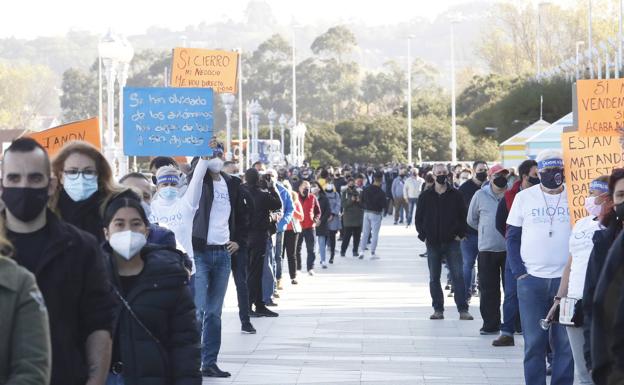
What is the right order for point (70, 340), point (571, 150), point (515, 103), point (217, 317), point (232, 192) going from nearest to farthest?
1. point (70, 340)
2. point (571, 150)
3. point (217, 317)
4. point (232, 192)
5. point (515, 103)

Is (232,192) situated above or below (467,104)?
below

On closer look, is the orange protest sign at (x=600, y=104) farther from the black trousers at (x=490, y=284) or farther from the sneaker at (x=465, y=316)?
the sneaker at (x=465, y=316)

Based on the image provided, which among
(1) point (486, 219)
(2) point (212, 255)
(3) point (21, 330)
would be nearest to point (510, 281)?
(1) point (486, 219)

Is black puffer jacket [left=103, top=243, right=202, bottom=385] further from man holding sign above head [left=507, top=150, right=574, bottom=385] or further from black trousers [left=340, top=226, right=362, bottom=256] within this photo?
black trousers [left=340, top=226, right=362, bottom=256]

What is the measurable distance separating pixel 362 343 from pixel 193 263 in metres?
3.77

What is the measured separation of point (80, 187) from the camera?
634 cm

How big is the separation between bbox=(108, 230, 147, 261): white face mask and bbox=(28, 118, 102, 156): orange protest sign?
14.0 feet

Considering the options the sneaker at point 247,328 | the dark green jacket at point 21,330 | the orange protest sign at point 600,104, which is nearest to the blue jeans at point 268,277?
the sneaker at point 247,328

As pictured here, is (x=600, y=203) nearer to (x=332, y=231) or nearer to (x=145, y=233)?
(x=145, y=233)

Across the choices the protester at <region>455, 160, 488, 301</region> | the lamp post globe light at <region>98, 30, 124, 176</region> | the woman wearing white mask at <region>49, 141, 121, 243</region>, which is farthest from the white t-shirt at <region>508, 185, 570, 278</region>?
the lamp post globe light at <region>98, 30, 124, 176</region>

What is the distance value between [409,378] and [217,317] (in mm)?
1618

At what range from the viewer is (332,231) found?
82.4 ft

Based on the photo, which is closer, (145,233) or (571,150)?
(145,233)

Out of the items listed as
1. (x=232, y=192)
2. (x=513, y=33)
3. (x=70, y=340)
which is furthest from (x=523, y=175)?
(x=513, y=33)
